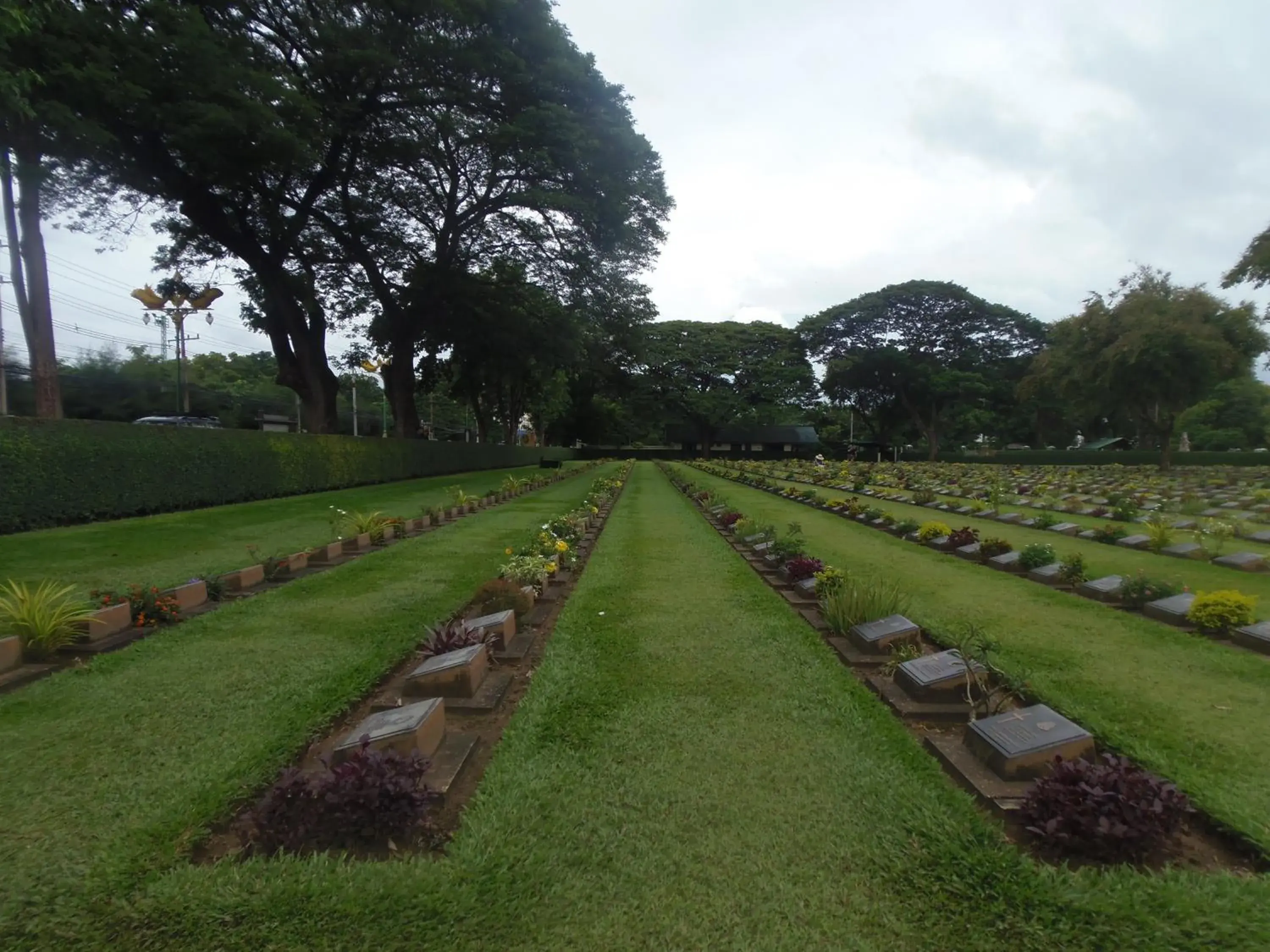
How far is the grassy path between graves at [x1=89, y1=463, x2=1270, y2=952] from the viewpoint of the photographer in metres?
1.75

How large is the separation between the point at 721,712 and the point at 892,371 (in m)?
45.4

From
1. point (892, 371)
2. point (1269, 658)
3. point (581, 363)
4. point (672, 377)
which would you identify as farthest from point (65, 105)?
point (892, 371)

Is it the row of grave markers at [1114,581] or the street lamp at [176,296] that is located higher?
the street lamp at [176,296]

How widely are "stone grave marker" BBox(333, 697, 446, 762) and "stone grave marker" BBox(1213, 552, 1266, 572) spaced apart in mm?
7627

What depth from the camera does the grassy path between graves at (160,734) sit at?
77.0 inches

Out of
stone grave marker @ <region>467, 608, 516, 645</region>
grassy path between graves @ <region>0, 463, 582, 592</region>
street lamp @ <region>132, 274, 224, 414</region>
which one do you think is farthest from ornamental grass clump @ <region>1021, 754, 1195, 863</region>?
street lamp @ <region>132, 274, 224, 414</region>

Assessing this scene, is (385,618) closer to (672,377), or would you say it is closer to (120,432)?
(120,432)

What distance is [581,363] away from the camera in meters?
27.3

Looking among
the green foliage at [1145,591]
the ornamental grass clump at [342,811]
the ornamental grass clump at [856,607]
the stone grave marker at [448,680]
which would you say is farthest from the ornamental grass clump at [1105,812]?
the green foliage at [1145,591]

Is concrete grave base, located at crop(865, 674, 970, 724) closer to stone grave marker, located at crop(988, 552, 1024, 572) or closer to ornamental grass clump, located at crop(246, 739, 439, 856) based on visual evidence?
ornamental grass clump, located at crop(246, 739, 439, 856)

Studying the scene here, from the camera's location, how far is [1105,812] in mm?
2045

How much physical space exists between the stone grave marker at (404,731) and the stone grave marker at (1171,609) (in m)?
4.78

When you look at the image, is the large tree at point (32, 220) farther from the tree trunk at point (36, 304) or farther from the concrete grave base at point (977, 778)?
the concrete grave base at point (977, 778)

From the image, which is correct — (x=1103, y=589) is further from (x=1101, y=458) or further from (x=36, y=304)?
(x=1101, y=458)
